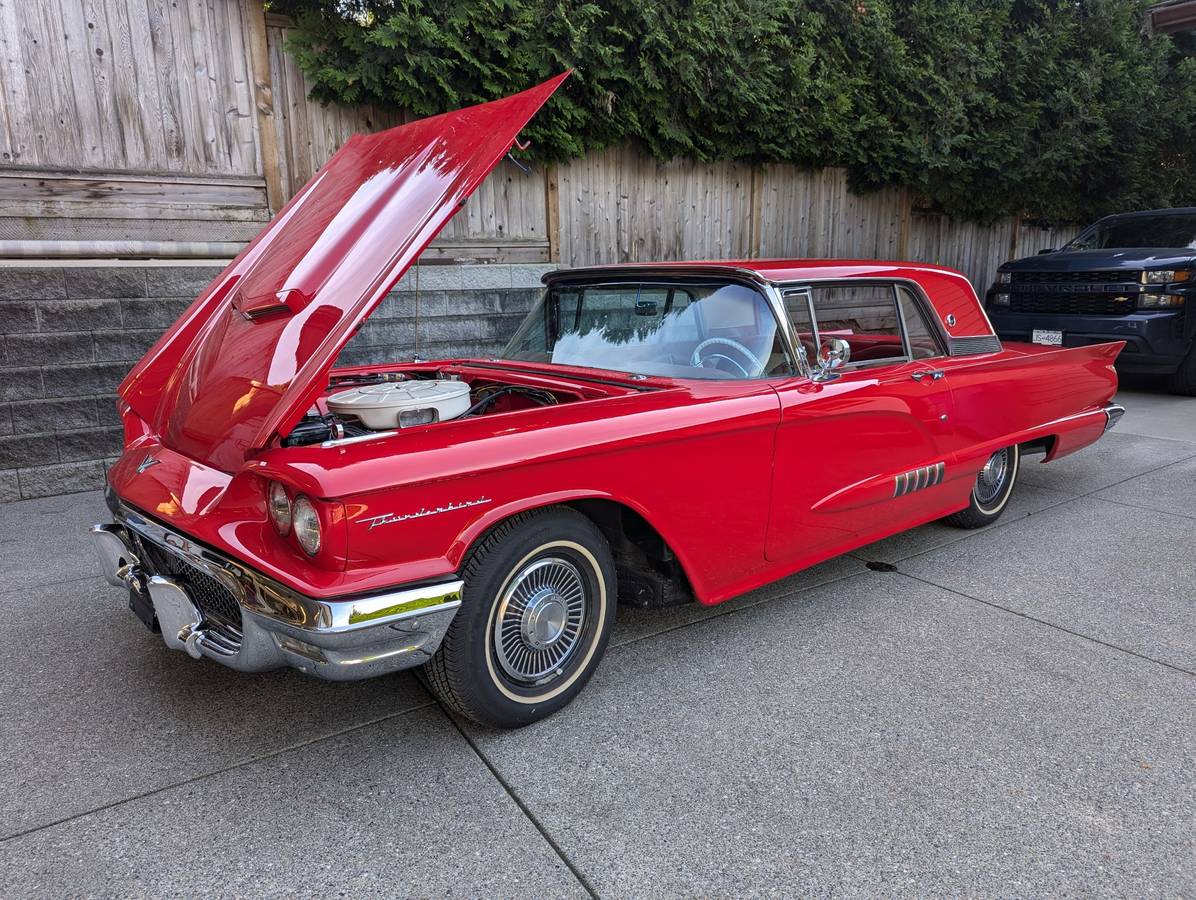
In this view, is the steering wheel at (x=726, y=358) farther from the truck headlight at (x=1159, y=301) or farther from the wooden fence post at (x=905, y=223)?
the wooden fence post at (x=905, y=223)

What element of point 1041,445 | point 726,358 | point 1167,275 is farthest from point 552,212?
point 1167,275

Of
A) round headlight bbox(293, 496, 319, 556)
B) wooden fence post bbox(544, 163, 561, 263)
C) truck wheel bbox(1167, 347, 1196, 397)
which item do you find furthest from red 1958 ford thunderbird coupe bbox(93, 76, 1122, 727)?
truck wheel bbox(1167, 347, 1196, 397)

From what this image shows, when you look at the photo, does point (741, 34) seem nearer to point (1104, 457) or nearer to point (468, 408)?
point (1104, 457)

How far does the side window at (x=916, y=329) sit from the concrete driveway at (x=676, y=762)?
3.90 ft

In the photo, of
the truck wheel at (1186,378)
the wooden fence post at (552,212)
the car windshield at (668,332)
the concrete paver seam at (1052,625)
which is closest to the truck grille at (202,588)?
the car windshield at (668,332)

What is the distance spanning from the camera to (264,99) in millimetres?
6086

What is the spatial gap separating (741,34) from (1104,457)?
16.2ft

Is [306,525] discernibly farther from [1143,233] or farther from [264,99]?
[1143,233]

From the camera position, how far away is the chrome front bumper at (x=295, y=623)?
2.09 meters

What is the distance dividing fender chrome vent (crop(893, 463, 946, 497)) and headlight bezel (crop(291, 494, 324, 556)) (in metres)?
2.50

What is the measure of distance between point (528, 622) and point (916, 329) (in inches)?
101

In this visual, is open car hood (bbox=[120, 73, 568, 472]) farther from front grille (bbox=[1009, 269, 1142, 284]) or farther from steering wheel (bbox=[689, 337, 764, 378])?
front grille (bbox=[1009, 269, 1142, 284])

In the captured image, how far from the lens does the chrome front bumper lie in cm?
209

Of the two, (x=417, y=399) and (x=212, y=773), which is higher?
(x=417, y=399)
